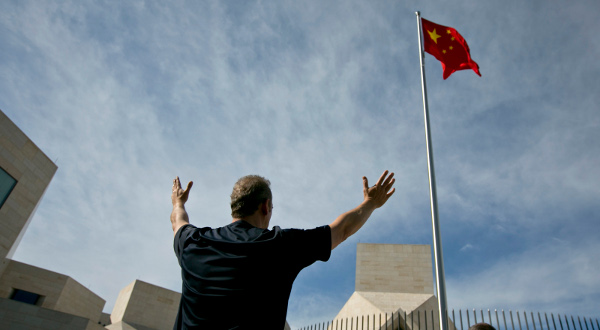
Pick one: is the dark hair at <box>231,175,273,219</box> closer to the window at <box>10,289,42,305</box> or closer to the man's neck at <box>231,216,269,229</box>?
the man's neck at <box>231,216,269,229</box>

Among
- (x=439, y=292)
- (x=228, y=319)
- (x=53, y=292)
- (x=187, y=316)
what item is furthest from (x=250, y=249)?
(x=53, y=292)

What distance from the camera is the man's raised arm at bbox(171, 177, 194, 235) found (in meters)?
2.73

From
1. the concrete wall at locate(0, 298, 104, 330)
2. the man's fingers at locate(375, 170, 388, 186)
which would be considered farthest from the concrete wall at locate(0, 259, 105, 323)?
the man's fingers at locate(375, 170, 388, 186)

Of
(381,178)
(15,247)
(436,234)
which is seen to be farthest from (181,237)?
(15,247)

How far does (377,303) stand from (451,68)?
39.7 feet

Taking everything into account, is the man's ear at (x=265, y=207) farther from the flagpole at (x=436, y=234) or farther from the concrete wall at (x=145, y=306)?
the concrete wall at (x=145, y=306)

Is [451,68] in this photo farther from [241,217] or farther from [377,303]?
[377,303]

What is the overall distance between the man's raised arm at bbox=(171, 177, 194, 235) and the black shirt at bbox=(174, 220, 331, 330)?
1.66 feet

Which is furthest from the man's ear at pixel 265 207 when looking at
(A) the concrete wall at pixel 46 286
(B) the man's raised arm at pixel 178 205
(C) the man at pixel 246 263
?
(A) the concrete wall at pixel 46 286

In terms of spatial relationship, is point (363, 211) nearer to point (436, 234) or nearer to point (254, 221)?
point (254, 221)

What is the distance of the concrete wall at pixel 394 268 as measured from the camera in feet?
65.9

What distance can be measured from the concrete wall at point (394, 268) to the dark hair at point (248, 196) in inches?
754

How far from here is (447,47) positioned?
11.6 metres

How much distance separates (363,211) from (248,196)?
0.75 meters
